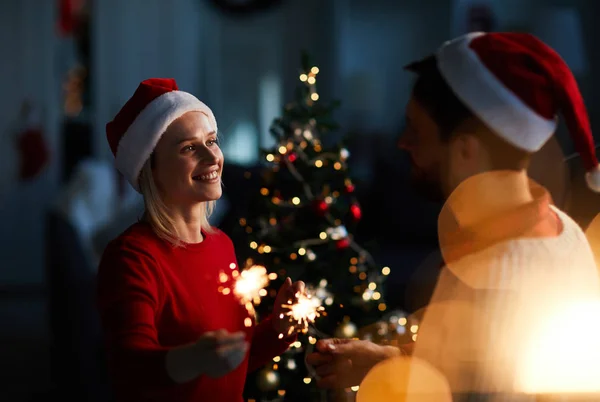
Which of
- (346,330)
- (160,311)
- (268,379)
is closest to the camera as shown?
(160,311)

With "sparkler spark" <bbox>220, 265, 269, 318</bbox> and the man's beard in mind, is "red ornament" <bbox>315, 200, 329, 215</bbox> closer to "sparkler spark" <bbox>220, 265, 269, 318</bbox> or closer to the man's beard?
the man's beard

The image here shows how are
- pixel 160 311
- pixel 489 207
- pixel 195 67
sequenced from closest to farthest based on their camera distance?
1. pixel 160 311
2. pixel 489 207
3. pixel 195 67

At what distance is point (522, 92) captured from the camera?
1140 millimetres

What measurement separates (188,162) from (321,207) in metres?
0.97

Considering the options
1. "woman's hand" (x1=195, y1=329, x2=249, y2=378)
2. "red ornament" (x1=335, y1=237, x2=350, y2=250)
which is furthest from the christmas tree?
"woman's hand" (x1=195, y1=329, x2=249, y2=378)

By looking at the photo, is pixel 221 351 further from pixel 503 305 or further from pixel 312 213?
pixel 312 213

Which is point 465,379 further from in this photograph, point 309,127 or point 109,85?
point 109,85

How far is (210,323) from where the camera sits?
Answer: 1086mm

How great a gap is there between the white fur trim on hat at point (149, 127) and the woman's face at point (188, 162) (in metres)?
0.01

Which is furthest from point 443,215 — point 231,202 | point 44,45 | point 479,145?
point 44,45

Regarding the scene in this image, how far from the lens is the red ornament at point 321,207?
2.03m

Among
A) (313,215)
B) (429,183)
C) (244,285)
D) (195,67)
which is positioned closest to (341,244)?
(313,215)

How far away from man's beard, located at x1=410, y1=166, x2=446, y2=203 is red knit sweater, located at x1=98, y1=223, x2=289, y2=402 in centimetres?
35

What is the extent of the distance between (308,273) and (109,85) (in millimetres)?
4201
